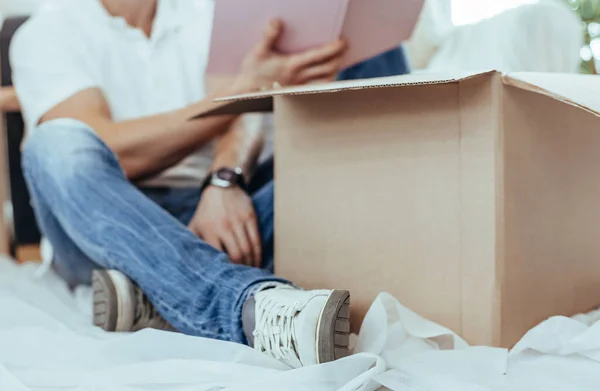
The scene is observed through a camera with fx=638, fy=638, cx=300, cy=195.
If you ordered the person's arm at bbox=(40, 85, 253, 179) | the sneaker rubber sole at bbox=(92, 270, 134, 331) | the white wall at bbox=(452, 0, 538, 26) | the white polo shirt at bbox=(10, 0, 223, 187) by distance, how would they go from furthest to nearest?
1. the white wall at bbox=(452, 0, 538, 26)
2. the white polo shirt at bbox=(10, 0, 223, 187)
3. the person's arm at bbox=(40, 85, 253, 179)
4. the sneaker rubber sole at bbox=(92, 270, 134, 331)

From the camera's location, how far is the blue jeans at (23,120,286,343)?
637mm

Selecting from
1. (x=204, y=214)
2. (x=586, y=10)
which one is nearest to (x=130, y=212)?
(x=204, y=214)

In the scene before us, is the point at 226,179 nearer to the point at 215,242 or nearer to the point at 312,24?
the point at 215,242

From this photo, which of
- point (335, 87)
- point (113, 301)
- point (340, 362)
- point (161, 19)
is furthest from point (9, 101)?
point (340, 362)

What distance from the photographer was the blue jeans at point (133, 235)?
0.64 meters

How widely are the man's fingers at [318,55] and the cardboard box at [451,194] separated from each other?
6.0 inches

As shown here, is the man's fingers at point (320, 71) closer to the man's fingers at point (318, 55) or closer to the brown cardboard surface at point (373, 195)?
the man's fingers at point (318, 55)

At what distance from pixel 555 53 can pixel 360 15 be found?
41 cm

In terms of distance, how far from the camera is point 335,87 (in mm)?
579

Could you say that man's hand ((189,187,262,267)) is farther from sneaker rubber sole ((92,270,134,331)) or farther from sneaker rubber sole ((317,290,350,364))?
sneaker rubber sole ((317,290,350,364))

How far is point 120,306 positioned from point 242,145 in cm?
32

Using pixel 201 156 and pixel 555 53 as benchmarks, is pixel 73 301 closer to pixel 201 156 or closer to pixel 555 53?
pixel 201 156

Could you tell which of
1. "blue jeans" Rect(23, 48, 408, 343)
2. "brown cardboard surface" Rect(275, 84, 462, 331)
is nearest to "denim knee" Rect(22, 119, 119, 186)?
"blue jeans" Rect(23, 48, 408, 343)

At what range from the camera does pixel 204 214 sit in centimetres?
85
